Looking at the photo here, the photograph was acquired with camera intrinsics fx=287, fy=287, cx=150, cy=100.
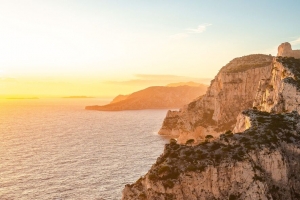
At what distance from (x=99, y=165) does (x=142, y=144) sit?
138 ft

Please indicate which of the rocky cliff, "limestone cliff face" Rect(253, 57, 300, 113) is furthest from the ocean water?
"limestone cliff face" Rect(253, 57, 300, 113)

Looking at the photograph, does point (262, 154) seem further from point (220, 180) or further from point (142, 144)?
point (142, 144)

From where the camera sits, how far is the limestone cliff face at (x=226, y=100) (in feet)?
438

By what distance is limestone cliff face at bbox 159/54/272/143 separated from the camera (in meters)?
133

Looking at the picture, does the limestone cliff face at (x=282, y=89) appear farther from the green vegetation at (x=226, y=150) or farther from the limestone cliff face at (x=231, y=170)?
the limestone cliff face at (x=231, y=170)

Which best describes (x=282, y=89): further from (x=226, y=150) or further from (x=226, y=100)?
(x=226, y=100)

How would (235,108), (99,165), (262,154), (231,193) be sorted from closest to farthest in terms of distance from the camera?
(231,193) → (262,154) → (99,165) → (235,108)

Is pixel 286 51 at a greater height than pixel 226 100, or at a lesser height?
greater

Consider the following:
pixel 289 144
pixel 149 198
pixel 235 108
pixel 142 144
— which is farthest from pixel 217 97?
pixel 149 198

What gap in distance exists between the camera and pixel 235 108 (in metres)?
136

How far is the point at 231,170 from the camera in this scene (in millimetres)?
45812

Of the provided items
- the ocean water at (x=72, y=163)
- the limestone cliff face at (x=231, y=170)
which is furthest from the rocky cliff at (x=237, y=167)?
the ocean water at (x=72, y=163)

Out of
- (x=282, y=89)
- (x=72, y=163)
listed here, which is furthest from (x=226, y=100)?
(x=72, y=163)

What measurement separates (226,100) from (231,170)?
317ft
